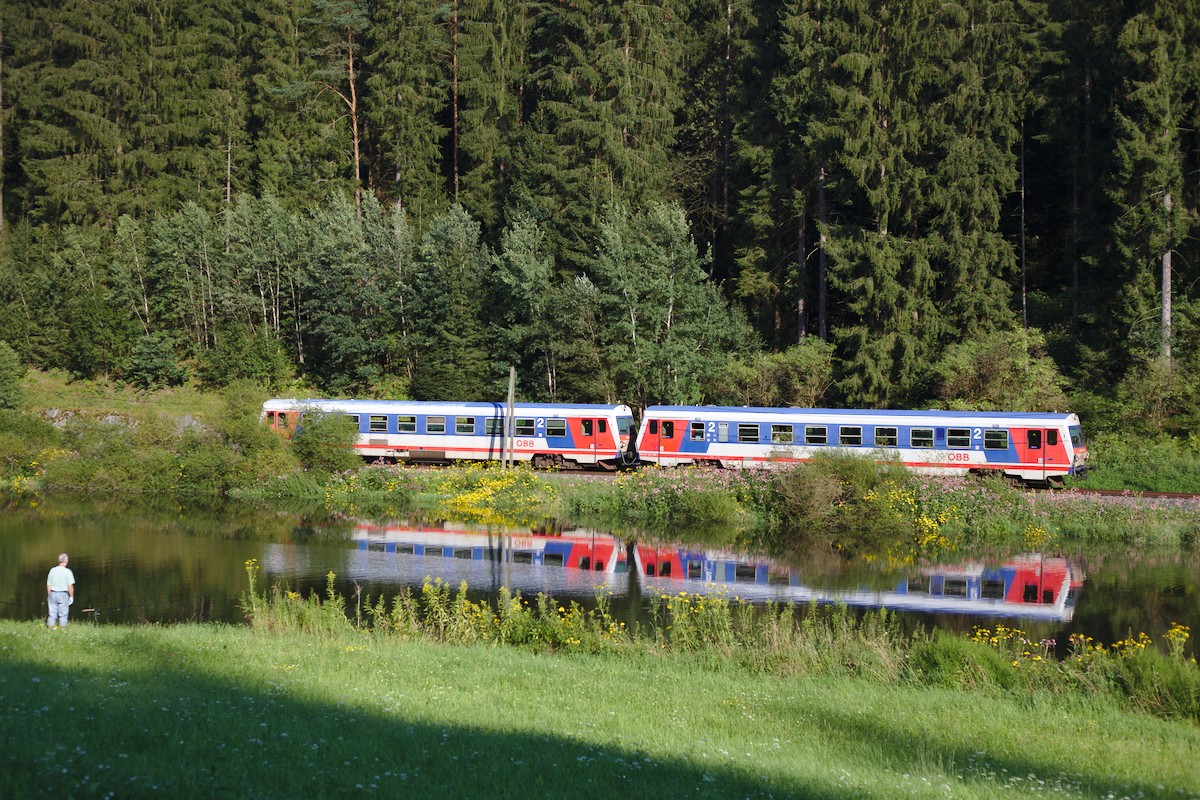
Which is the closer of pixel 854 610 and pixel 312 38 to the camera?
pixel 854 610

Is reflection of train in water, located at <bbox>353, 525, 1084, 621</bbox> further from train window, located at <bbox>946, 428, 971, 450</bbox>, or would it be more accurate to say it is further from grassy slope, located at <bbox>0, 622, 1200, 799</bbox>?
grassy slope, located at <bbox>0, 622, 1200, 799</bbox>

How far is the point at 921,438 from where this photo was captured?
34000mm

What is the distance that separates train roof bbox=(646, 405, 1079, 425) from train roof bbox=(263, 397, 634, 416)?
303cm

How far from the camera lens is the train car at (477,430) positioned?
38.3m

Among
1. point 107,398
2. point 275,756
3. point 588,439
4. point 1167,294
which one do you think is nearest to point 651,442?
point 588,439

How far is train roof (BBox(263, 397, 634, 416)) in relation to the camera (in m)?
38.5

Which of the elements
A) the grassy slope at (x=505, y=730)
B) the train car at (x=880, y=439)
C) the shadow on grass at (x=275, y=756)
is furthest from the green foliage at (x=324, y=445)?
the shadow on grass at (x=275, y=756)

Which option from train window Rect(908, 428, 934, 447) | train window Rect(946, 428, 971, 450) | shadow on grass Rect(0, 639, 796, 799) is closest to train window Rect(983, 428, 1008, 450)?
train window Rect(946, 428, 971, 450)

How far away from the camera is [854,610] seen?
2112cm

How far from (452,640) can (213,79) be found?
176ft

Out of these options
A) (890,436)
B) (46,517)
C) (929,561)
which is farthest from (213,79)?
(929,561)

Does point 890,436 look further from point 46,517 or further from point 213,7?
point 213,7

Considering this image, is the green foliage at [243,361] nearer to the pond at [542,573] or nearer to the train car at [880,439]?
the pond at [542,573]

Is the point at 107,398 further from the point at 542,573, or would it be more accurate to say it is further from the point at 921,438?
the point at 921,438
